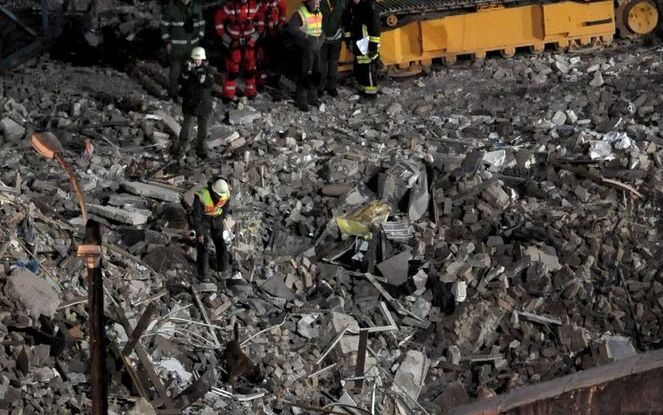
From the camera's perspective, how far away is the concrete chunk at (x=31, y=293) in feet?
49.4

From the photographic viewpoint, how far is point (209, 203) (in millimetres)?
16172

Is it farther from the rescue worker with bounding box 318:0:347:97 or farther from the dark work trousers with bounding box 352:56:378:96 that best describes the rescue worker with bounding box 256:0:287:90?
the dark work trousers with bounding box 352:56:378:96

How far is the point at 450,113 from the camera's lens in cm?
2067

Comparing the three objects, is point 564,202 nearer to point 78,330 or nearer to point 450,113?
point 450,113

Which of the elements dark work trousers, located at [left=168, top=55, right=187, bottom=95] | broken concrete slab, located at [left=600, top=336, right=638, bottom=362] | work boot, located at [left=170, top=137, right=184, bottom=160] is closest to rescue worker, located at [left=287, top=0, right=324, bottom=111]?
dark work trousers, located at [left=168, top=55, right=187, bottom=95]

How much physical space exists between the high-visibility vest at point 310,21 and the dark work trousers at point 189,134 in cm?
237

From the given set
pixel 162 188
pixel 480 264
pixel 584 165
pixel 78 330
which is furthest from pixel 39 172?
pixel 584 165

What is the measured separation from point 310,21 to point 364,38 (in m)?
→ 0.87

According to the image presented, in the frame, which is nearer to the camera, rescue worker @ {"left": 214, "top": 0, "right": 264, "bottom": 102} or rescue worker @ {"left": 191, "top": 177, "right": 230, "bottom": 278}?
rescue worker @ {"left": 191, "top": 177, "right": 230, "bottom": 278}

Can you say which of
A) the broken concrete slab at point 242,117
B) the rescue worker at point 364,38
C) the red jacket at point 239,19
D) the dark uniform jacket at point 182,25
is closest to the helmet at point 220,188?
the broken concrete slab at point 242,117

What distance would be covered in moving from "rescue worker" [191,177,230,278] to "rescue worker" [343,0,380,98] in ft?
→ 15.1

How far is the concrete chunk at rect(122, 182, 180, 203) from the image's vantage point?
17.7 meters

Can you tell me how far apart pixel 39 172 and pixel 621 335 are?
23.8ft

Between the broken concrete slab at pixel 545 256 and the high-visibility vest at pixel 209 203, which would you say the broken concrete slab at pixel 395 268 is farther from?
the high-visibility vest at pixel 209 203
